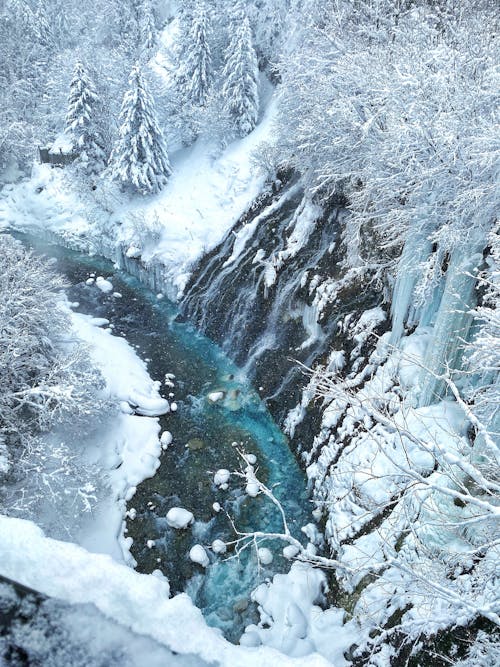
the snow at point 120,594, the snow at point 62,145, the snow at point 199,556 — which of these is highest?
the snow at point 62,145

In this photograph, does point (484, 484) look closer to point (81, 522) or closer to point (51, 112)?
point (81, 522)

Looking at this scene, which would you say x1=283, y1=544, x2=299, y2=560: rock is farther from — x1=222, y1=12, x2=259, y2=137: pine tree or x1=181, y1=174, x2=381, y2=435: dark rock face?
x1=222, y1=12, x2=259, y2=137: pine tree

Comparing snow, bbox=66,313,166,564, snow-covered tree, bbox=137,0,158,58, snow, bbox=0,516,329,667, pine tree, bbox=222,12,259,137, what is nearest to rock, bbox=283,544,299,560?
snow, bbox=66,313,166,564

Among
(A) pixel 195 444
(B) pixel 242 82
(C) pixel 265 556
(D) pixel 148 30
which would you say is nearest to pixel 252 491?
(C) pixel 265 556

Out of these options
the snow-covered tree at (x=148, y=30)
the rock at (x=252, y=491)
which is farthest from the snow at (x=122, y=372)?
the snow-covered tree at (x=148, y=30)

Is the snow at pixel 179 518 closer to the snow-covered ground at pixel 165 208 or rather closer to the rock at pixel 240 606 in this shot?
the rock at pixel 240 606
